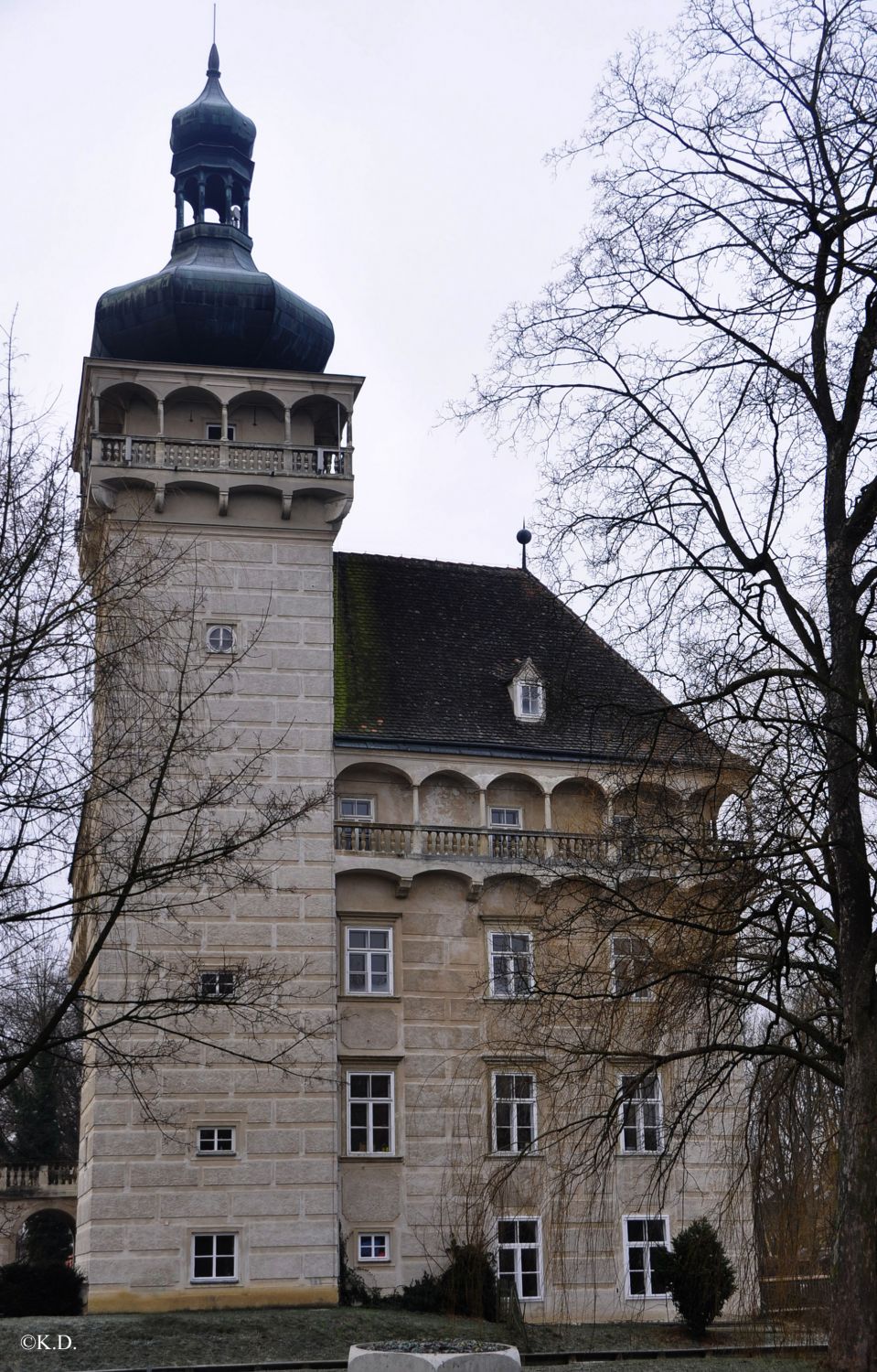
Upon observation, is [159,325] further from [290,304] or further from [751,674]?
[751,674]

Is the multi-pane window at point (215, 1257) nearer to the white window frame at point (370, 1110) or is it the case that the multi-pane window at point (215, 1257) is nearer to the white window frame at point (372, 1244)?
the white window frame at point (372, 1244)

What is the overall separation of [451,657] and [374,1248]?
11.4 meters

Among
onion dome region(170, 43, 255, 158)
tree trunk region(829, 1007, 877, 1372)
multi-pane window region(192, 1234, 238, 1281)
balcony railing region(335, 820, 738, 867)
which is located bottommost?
multi-pane window region(192, 1234, 238, 1281)

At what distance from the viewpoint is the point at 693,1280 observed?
2636 centimetres

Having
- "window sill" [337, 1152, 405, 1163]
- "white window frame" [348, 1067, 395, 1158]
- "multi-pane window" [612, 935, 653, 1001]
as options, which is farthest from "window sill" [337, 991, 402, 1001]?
"multi-pane window" [612, 935, 653, 1001]

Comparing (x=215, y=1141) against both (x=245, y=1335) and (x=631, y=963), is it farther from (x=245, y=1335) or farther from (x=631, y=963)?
(x=631, y=963)

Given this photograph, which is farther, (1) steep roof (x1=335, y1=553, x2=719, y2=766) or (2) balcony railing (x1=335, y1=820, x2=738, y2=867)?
(1) steep roof (x1=335, y1=553, x2=719, y2=766)

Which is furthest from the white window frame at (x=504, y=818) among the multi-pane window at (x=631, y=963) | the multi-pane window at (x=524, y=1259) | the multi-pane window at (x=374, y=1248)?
the multi-pane window at (x=631, y=963)

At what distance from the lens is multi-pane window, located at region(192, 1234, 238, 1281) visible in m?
26.9

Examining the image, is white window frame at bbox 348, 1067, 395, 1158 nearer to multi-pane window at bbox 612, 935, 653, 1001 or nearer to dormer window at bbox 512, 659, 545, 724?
dormer window at bbox 512, 659, 545, 724

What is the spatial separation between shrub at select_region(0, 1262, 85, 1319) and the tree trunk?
58.6ft

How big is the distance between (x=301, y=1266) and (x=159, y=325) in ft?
56.8

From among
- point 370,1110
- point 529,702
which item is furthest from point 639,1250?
point 529,702

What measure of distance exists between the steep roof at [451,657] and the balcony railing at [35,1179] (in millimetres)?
22680
